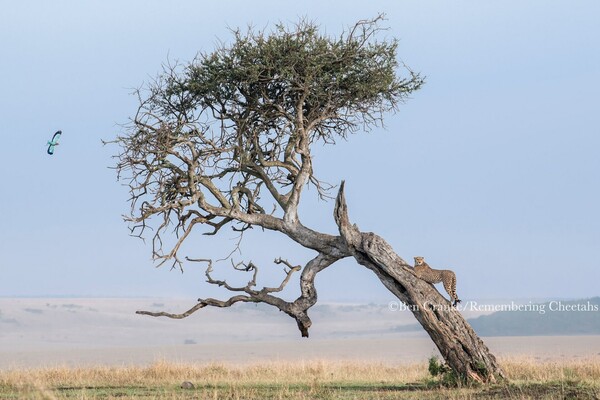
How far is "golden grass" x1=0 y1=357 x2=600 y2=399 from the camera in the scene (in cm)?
1917

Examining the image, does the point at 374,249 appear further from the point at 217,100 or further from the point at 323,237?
the point at 217,100

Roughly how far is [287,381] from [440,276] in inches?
208

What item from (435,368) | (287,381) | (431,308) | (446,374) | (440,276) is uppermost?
(440,276)

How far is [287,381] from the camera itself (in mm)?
23594

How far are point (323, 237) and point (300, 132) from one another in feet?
8.51

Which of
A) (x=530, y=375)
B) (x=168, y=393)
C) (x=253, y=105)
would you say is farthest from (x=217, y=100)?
(x=530, y=375)

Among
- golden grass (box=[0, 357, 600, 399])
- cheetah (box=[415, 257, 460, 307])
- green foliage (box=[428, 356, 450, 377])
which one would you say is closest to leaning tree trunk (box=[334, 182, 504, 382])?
cheetah (box=[415, 257, 460, 307])

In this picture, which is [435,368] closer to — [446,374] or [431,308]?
[446,374]

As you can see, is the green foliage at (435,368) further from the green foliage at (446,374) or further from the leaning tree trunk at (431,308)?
the leaning tree trunk at (431,308)

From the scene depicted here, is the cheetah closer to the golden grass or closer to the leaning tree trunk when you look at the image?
the leaning tree trunk

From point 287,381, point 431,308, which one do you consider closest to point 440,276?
point 431,308

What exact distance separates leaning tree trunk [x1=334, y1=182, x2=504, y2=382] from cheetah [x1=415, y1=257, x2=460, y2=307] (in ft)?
0.49

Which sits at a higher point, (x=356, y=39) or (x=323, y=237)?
(x=356, y=39)

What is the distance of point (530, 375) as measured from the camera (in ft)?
78.5
